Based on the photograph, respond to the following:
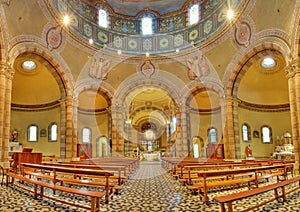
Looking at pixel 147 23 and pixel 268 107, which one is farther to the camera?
pixel 147 23

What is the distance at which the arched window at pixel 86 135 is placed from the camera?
24.5m

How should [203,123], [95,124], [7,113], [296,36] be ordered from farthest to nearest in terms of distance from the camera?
[95,124] < [203,123] < [7,113] < [296,36]

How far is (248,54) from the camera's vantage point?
1575 cm

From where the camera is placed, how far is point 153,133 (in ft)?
143

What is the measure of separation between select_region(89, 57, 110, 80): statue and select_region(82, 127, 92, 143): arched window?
6.66 m

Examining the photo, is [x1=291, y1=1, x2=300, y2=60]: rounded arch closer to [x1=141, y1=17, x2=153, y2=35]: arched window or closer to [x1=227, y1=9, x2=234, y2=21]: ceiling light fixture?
[x1=227, y1=9, x2=234, y2=21]: ceiling light fixture

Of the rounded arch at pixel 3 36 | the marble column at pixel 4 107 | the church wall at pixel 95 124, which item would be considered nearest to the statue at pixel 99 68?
the church wall at pixel 95 124

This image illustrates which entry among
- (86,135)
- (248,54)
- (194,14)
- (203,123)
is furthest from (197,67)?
(86,135)

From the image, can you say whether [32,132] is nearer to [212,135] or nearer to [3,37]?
[3,37]

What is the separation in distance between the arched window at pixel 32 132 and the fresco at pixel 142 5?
1256cm

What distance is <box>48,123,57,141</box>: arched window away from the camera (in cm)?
2114

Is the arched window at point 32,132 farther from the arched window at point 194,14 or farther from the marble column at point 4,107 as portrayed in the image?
the arched window at point 194,14

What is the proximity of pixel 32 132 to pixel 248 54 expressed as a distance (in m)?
18.7

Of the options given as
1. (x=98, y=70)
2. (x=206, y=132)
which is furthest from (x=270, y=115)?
(x=98, y=70)
